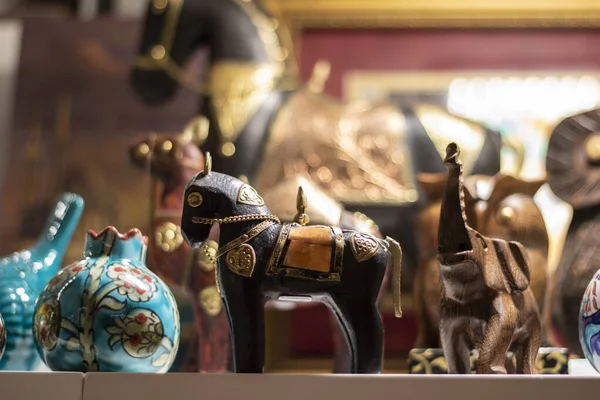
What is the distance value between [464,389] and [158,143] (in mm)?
654

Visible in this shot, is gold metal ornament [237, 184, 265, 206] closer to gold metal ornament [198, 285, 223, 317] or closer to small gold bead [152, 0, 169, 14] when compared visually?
gold metal ornament [198, 285, 223, 317]

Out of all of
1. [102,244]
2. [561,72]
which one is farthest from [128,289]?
[561,72]

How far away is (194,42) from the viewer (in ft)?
6.03

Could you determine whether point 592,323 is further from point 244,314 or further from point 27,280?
point 27,280

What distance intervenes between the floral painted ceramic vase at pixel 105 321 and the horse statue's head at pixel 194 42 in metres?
0.94

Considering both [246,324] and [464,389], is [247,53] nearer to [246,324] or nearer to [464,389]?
[246,324]

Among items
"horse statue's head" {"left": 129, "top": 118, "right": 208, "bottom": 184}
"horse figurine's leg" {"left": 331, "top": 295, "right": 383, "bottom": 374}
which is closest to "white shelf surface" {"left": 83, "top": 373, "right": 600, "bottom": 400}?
"horse figurine's leg" {"left": 331, "top": 295, "right": 383, "bottom": 374}

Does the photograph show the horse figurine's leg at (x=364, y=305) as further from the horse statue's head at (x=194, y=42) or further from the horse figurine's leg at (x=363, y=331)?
the horse statue's head at (x=194, y=42)

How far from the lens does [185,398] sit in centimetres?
77

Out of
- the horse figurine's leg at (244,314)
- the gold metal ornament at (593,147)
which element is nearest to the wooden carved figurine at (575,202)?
the gold metal ornament at (593,147)

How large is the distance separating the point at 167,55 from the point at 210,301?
753 mm

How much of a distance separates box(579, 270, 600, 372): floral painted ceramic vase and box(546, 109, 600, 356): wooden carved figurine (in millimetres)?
286

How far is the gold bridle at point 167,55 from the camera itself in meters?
1.77

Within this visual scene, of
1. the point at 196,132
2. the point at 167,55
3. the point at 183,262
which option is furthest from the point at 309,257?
the point at 167,55
